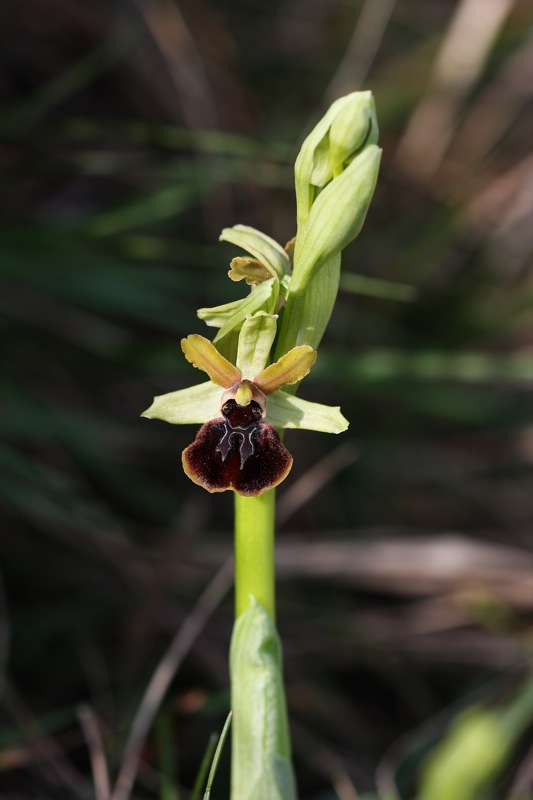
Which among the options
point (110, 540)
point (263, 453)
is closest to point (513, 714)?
point (263, 453)

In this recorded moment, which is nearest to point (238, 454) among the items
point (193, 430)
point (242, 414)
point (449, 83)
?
point (242, 414)

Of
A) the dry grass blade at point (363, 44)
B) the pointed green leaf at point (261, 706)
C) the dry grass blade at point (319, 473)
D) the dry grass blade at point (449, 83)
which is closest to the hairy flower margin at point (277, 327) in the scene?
the pointed green leaf at point (261, 706)

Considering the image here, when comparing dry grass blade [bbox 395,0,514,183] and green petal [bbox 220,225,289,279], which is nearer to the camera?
green petal [bbox 220,225,289,279]

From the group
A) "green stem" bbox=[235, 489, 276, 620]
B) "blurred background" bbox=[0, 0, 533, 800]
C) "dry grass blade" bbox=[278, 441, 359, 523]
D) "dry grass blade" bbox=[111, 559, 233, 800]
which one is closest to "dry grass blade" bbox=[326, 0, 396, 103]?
"blurred background" bbox=[0, 0, 533, 800]

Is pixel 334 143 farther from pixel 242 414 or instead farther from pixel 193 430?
pixel 193 430

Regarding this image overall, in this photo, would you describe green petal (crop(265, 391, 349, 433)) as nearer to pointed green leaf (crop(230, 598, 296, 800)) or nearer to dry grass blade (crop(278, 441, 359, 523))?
pointed green leaf (crop(230, 598, 296, 800))

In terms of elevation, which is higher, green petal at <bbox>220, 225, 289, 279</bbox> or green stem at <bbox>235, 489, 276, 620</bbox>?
green petal at <bbox>220, 225, 289, 279</bbox>
